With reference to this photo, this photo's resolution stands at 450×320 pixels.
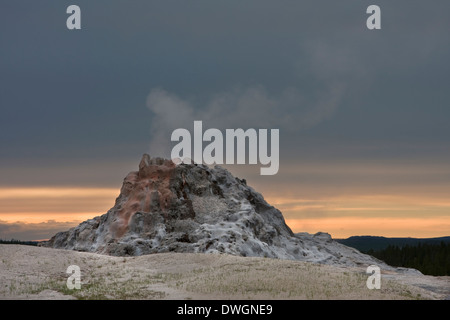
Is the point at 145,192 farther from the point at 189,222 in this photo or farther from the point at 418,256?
the point at 418,256

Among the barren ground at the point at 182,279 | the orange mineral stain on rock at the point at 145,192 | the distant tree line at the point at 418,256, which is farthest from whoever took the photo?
the distant tree line at the point at 418,256

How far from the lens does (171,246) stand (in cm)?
6975

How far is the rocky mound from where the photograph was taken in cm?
7038

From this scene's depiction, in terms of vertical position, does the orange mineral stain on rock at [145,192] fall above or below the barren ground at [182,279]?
above

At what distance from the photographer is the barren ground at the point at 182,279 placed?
120 feet

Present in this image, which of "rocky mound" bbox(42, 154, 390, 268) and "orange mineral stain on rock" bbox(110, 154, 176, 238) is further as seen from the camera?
"orange mineral stain on rock" bbox(110, 154, 176, 238)

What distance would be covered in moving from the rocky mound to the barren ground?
552 inches

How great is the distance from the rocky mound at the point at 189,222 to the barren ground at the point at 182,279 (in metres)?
14.0

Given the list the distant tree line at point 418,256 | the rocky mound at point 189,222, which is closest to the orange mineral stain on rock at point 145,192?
the rocky mound at point 189,222

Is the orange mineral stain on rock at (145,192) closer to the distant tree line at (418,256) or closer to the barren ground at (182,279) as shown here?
the barren ground at (182,279)

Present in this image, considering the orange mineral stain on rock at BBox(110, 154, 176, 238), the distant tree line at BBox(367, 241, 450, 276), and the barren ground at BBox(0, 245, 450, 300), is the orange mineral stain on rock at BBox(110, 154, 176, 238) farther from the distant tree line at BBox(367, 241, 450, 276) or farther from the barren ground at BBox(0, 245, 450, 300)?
the distant tree line at BBox(367, 241, 450, 276)

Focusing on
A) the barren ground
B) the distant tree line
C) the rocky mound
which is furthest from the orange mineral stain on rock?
the distant tree line
